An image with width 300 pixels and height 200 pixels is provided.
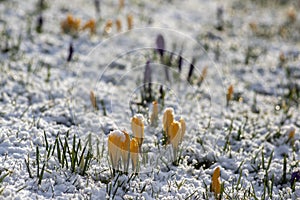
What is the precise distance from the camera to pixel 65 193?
248 cm

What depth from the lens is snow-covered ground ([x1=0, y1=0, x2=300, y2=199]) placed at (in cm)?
266

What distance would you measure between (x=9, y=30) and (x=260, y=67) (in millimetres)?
3394

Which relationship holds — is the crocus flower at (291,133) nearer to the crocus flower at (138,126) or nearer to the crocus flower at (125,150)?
the crocus flower at (138,126)

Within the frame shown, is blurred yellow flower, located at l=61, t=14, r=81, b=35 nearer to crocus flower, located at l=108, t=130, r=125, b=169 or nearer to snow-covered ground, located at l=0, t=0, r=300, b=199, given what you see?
snow-covered ground, located at l=0, t=0, r=300, b=199

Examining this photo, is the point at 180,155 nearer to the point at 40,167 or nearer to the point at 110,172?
the point at 110,172

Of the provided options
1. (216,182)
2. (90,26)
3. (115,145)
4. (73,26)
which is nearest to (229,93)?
(216,182)

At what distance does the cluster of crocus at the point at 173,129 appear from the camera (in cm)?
275

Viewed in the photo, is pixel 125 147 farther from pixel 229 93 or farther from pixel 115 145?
pixel 229 93

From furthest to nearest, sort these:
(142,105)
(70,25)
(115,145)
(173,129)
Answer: (70,25) < (142,105) < (173,129) < (115,145)

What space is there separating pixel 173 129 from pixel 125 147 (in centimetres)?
39

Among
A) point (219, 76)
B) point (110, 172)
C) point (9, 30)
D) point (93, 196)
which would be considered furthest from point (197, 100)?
point (9, 30)

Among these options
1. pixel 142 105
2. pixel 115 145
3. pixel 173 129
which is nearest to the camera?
pixel 115 145

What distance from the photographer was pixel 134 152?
2.60 meters

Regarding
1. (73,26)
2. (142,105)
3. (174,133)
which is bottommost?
(174,133)
